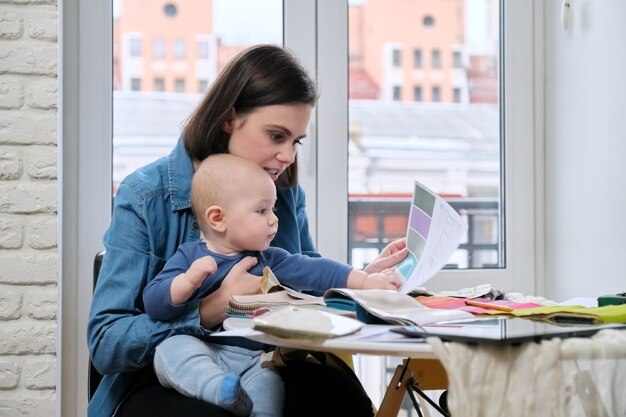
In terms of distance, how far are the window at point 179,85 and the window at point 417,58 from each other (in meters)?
0.68

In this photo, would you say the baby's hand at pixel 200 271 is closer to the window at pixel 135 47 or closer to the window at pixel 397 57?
the window at pixel 135 47

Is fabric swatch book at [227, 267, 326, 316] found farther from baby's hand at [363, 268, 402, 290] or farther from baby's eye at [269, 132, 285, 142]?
baby's eye at [269, 132, 285, 142]

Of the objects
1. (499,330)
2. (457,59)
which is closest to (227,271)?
(499,330)

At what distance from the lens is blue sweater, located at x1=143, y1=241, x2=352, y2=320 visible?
4.28 ft

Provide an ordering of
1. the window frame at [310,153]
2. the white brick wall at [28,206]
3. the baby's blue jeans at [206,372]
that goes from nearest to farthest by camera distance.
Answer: the baby's blue jeans at [206,372]
the white brick wall at [28,206]
the window frame at [310,153]

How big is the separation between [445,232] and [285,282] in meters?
0.31

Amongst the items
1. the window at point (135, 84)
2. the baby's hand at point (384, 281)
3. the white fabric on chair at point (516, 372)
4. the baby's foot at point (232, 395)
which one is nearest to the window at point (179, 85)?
the window at point (135, 84)

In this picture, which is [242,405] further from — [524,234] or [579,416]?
[524,234]

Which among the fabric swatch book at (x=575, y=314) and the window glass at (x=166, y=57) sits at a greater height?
the window glass at (x=166, y=57)

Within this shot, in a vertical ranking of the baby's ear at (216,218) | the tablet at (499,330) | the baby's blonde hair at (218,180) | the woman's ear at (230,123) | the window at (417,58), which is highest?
the window at (417,58)

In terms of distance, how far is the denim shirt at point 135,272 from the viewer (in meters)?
1.31

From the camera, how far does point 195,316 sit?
132 centimetres

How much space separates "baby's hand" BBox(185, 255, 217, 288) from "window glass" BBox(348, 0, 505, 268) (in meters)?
1.08

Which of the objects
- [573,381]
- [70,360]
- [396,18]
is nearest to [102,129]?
[70,360]
